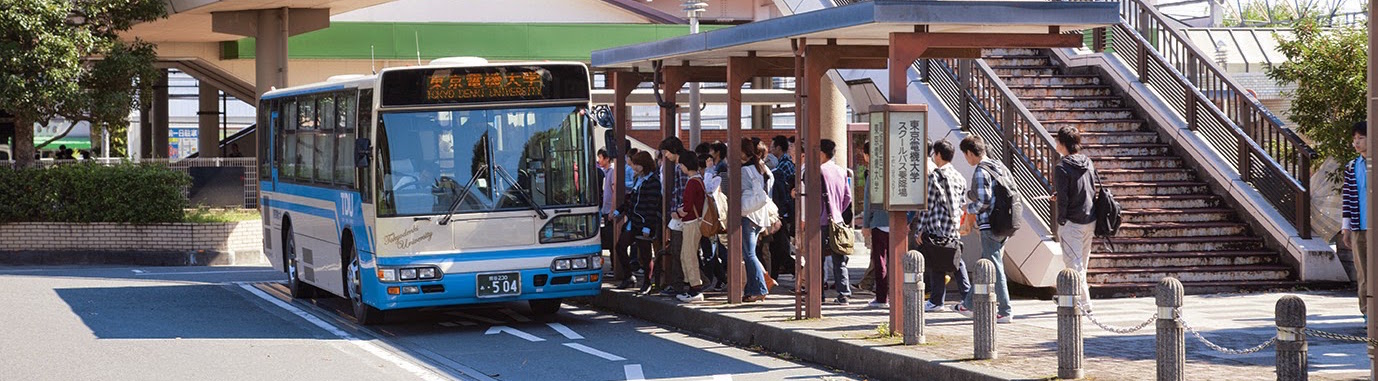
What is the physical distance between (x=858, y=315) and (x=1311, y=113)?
216 inches

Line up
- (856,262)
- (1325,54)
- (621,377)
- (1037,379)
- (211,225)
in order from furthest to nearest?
(211,225) → (856,262) → (1325,54) → (621,377) → (1037,379)

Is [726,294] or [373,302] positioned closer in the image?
[373,302]

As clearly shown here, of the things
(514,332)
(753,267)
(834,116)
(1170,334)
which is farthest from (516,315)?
(834,116)

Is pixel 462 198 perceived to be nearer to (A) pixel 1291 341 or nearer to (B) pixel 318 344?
(B) pixel 318 344

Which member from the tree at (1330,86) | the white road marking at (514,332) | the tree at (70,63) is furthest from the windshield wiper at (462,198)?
the tree at (70,63)

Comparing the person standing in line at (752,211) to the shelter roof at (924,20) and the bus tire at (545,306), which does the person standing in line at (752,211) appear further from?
the bus tire at (545,306)

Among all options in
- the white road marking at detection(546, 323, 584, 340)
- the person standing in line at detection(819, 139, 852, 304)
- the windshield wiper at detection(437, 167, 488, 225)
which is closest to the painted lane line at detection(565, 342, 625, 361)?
the white road marking at detection(546, 323, 584, 340)

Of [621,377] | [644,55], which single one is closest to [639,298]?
[644,55]

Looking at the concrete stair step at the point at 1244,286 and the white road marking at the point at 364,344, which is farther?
the concrete stair step at the point at 1244,286

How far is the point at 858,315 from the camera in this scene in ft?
43.5

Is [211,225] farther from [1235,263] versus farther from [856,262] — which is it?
[1235,263]

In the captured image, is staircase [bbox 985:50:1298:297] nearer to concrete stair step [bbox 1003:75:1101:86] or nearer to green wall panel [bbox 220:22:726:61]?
concrete stair step [bbox 1003:75:1101:86]

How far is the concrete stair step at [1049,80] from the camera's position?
728 inches

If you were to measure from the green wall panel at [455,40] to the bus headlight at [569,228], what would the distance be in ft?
73.2
